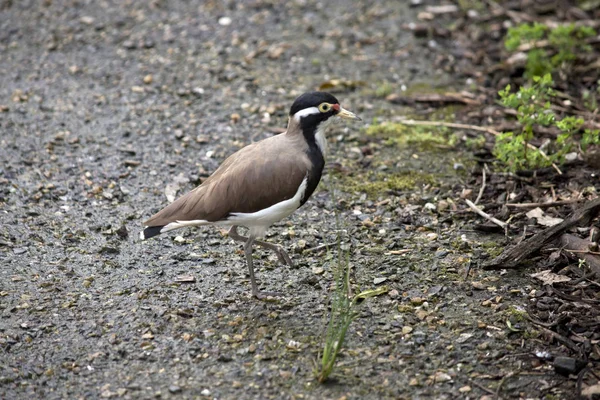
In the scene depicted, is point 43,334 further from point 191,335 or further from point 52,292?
point 191,335

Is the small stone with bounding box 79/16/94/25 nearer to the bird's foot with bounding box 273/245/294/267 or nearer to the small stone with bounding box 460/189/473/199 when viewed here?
the bird's foot with bounding box 273/245/294/267

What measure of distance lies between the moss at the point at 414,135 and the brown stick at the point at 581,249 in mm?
2039

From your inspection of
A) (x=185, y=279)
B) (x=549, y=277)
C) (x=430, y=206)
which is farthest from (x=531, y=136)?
(x=185, y=279)

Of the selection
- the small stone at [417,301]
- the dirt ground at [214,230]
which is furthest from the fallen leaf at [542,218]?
the small stone at [417,301]

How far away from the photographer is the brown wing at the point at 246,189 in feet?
18.0

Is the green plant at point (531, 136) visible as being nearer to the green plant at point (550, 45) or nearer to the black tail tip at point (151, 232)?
the green plant at point (550, 45)

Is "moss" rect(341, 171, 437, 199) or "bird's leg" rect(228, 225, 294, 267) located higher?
"bird's leg" rect(228, 225, 294, 267)

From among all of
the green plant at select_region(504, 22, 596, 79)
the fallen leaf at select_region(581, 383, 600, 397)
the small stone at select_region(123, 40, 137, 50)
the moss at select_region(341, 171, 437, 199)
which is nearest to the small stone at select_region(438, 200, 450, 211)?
the moss at select_region(341, 171, 437, 199)

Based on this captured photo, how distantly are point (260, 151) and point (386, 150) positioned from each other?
2237 mm

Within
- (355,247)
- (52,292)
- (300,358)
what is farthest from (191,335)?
(355,247)

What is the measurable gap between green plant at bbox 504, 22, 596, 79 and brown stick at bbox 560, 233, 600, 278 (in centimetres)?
272

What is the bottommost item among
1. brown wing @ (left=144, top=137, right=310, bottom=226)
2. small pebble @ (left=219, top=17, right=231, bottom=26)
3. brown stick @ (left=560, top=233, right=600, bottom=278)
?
brown stick @ (left=560, top=233, right=600, bottom=278)

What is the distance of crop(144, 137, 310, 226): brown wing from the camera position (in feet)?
18.0

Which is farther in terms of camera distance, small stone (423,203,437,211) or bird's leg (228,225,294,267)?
small stone (423,203,437,211)
